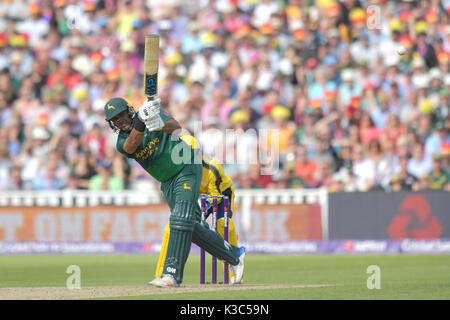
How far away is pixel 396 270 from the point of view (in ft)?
44.1

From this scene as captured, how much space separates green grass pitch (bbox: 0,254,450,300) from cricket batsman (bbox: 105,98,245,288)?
497 mm

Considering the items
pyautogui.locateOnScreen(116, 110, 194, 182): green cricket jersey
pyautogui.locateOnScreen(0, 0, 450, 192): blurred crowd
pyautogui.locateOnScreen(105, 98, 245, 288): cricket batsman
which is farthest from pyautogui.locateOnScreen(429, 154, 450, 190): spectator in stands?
pyautogui.locateOnScreen(116, 110, 194, 182): green cricket jersey

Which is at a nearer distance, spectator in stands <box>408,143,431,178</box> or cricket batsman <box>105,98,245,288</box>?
cricket batsman <box>105,98,245,288</box>

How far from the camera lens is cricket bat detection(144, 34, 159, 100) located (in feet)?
32.1

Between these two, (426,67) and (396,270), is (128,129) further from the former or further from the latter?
(426,67)

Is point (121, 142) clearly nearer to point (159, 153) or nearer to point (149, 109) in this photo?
point (159, 153)

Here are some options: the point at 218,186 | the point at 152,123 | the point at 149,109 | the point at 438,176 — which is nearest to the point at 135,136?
the point at 152,123

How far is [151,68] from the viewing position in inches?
388

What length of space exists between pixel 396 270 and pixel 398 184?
479cm

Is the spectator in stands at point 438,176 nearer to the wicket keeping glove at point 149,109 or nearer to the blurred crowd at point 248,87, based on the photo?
the blurred crowd at point 248,87

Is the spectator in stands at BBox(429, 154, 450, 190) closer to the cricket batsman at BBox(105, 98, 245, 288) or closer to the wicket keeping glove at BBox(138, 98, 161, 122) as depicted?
the cricket batsman at BBox(105, 98, 245, 288)

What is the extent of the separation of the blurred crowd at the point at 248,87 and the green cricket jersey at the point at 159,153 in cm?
825

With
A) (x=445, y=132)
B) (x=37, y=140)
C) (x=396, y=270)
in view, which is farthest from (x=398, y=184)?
(x=37, y=140)
